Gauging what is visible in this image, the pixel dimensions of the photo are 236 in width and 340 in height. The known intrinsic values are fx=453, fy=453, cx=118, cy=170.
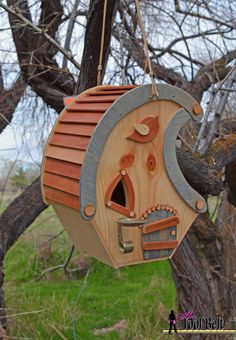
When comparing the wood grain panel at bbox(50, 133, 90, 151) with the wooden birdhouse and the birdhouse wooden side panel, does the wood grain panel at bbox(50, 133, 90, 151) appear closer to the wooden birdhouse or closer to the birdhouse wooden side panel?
the wooden birdhouse

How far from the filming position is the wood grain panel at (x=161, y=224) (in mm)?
1016

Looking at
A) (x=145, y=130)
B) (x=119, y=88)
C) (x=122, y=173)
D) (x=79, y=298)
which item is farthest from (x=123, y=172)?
(x=79, y=298)

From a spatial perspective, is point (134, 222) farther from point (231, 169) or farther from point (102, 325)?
point (102, 325)

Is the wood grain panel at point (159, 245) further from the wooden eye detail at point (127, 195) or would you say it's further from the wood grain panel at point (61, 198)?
the wood grain panel at point (61, 198)

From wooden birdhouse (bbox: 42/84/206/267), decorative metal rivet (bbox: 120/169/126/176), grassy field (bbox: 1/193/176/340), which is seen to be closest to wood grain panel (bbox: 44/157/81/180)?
wooden birdhouse (bbox: 42/84/206/267)

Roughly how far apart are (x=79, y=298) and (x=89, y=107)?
2.91m

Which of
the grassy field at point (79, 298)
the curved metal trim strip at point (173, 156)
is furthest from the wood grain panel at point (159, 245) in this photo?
the grassy field at point (79, 298)

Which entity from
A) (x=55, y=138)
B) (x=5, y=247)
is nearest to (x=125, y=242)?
(x=55, y=138)

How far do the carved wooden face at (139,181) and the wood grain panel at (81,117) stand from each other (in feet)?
0.15

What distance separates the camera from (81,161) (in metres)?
0.91

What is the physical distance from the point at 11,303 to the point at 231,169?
1.82 m

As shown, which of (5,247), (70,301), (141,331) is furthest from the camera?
(70,301)

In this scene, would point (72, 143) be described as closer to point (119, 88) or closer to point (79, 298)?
point (119, 88)

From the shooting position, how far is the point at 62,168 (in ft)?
3.25
